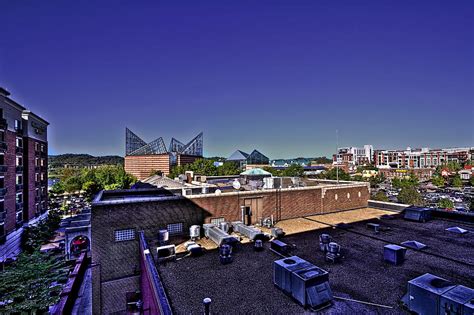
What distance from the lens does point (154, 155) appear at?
380ft

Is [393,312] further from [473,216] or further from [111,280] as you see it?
[473,216]

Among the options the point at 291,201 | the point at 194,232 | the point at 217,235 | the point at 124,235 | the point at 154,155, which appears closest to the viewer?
the point at 217,235

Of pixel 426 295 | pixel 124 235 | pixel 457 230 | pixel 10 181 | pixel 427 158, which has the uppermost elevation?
pixel 427 158

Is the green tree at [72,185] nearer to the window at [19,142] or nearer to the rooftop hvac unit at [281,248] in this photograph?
the window at [19,142]

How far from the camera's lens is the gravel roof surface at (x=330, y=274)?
8.73 m

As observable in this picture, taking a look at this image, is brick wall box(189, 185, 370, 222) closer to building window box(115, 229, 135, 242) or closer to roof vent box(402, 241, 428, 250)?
building window box(115, 229, 135, 242)

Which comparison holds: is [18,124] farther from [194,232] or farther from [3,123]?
[194,232]

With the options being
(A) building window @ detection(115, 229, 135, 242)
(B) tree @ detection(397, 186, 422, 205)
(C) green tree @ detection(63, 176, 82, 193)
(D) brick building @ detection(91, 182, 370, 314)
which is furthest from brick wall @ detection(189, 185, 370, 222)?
(C) green tree @ detection(63, 176, 82, 193)

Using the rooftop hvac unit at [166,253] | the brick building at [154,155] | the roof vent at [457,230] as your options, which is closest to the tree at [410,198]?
the roof vent at [457,230]

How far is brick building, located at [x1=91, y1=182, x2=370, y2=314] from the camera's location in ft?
50.7

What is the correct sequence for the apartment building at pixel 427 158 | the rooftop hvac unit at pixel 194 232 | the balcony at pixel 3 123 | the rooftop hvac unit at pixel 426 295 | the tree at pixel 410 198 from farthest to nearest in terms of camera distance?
the apartment building at pixel 427 158
the tree at pixel 410 198
the balcony at pixel 3 123
the rooftop hvac unit at pixel 194 232
the rooftop hvac unit at pixel 426 295

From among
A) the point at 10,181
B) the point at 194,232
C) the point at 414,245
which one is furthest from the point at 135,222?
the point at 10,181

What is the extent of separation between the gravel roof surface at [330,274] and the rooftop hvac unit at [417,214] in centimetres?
382

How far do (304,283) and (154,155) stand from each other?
11476 cm
